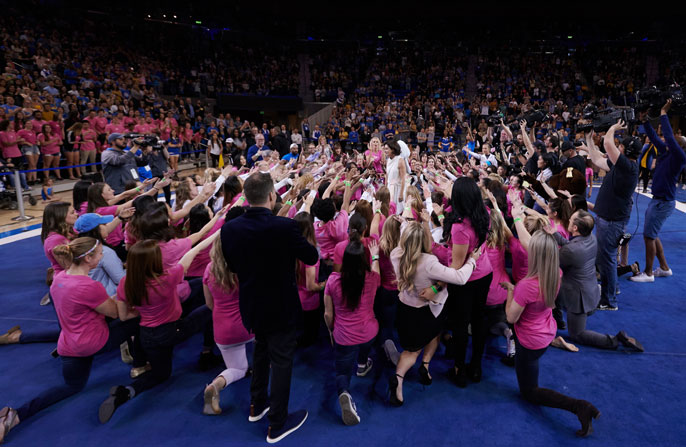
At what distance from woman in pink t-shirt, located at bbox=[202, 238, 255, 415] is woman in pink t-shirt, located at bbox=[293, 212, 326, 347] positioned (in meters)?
0.65

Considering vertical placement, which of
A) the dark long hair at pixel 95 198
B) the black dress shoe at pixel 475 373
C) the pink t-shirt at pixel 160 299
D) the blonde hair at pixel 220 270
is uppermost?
the dark long hair at pixel 95 198

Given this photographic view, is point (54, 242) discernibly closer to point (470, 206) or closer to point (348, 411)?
point (348, 411)

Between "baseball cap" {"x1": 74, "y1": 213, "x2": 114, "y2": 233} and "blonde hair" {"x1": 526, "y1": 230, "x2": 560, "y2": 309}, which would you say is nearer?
"blonde hair" {"x1": 526, "y1": 230, "x2": 560, "y2": 309}

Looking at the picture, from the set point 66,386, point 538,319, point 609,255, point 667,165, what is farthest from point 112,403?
point 667,165

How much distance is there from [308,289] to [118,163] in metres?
4.70

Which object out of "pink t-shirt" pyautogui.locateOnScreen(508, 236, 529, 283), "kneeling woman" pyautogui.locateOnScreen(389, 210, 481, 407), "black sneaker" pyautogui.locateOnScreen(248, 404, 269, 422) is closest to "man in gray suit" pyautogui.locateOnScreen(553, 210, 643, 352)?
"pink t-shirt" pyautogui.locateOnScreen(508, 236, 529, 283)

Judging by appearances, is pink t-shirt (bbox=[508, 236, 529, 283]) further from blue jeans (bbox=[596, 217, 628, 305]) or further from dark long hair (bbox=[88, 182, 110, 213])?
dark long hair (bbox=[88, 182, 110, 213])

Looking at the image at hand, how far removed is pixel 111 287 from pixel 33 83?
13248mm

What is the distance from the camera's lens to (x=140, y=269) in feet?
8.84

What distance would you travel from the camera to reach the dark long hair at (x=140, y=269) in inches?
105

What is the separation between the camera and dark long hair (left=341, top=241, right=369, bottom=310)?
2.76 metres

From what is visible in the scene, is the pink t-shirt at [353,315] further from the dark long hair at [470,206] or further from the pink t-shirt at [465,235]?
the dark long hair at [470,206]

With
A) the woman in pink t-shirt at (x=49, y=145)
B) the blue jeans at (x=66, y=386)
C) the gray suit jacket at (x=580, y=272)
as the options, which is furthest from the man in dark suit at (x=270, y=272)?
the woman in pink t-shirt at (x=49, y=145)

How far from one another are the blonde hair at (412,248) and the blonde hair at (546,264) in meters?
0.71
